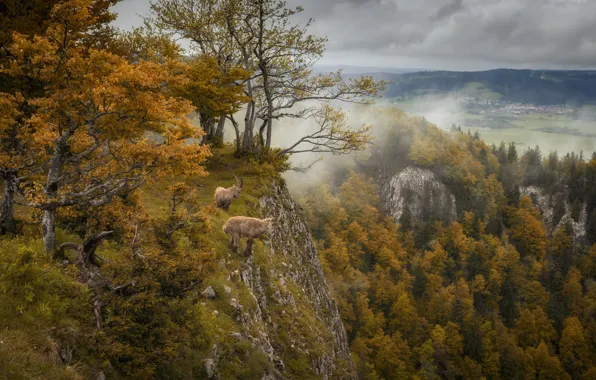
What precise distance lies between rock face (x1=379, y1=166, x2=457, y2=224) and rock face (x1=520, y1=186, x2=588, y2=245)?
5615cm

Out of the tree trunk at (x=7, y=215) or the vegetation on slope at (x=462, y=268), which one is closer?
the tree trunk at (x=7, y=215)

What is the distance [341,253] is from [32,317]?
97.9 m

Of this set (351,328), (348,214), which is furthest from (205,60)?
(348,214)

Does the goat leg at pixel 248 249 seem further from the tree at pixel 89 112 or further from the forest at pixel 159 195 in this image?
the tree at pixel 89 112

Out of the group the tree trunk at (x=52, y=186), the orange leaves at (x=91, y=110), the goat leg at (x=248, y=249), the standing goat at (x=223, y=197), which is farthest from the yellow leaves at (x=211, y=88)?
the tree trunk at (x=52, y=186)

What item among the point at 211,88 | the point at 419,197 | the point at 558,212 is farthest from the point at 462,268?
the point at 211,88

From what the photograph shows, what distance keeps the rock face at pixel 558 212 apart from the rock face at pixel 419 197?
56.2 m

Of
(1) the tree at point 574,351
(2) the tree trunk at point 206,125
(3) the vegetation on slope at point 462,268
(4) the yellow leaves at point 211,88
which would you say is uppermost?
(4) the yellow leaves at point 211,88

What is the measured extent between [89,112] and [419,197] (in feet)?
454

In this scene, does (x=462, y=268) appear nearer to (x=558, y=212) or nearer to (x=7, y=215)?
(x=558, y=212)

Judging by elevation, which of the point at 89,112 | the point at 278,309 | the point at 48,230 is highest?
the point at 89,112

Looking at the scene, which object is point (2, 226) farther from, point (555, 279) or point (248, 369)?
point (555, 279)

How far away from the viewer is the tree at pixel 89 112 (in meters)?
8.82

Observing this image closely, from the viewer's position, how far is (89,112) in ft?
31.2
